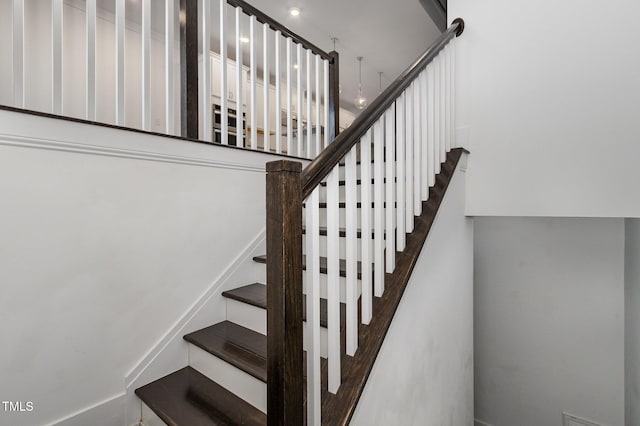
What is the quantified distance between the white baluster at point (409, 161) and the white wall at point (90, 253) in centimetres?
115

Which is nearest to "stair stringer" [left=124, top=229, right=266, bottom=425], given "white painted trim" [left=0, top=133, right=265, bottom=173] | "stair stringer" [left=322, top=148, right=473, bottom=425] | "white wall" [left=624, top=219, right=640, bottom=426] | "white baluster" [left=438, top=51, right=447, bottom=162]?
"white painted trim" [left=0, top=133, right=265, bottom=173]

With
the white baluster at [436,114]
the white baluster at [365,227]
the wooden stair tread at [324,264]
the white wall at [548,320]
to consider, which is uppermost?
the white baluster at [436,114]

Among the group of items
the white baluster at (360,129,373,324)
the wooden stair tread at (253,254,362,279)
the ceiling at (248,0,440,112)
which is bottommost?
the wooden stair tread at (253,254,362,279)

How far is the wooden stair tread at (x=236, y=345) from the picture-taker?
4.65 feet

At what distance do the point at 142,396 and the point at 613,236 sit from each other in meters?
3.52

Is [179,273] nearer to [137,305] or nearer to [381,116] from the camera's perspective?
[137,305]

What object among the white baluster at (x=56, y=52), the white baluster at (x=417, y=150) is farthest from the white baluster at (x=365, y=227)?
the white baluster at (x=56, y=52)

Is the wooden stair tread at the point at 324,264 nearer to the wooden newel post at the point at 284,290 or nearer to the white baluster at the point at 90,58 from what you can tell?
the wooden newel post at the point at 284,290

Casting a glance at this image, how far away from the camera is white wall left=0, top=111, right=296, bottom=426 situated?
4.16ft

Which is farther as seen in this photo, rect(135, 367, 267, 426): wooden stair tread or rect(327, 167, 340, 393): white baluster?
rect(135, 367, 267, 426): wooden stair tread

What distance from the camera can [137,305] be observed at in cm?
159

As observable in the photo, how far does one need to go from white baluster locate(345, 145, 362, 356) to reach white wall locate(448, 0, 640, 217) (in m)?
1.33

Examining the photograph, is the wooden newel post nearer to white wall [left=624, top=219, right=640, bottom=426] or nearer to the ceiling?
white wall [left=624, top=219, right=640, bottom=426]

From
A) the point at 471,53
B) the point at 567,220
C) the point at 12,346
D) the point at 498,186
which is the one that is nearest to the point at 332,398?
the point at 12,346
